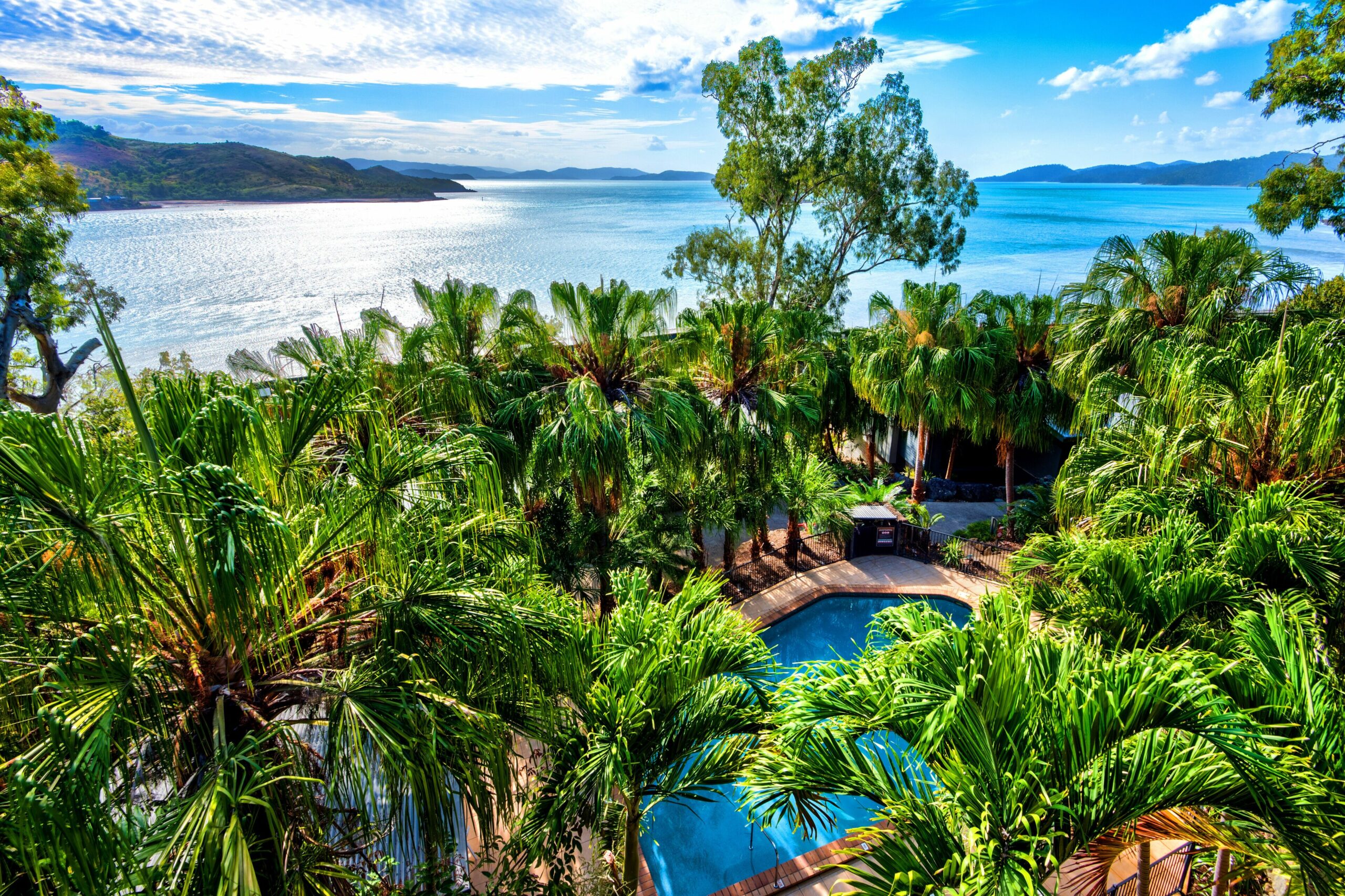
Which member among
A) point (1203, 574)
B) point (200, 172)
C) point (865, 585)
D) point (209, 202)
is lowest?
point (865, 585)

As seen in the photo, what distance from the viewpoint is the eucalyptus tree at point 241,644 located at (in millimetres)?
2572

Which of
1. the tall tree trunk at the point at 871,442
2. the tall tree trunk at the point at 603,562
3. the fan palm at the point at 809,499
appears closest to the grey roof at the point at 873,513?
the fan palm at the point at 809,499

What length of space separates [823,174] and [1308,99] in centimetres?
1147

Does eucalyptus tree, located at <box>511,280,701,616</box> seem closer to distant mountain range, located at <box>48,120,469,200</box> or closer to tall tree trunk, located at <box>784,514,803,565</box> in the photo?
tall tree trunk, located at <box>784,514,803,565</box>

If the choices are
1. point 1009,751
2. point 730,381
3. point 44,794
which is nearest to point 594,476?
point 730,381

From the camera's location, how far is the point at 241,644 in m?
3.04

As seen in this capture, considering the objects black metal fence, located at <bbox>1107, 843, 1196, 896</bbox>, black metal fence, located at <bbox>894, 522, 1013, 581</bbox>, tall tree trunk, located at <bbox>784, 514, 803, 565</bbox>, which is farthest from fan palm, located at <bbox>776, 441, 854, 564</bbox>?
black metal fence, located at <bbox>1107, 843, 1196, 896</bbox>

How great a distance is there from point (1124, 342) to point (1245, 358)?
372 cm

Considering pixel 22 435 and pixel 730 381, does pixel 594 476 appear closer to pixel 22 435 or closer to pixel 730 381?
pixel 730 381

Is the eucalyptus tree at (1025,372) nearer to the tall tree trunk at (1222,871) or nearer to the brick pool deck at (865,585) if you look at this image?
the brick pool deck at (865,585)

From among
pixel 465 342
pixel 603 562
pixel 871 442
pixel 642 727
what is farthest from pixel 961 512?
pixel 642 727

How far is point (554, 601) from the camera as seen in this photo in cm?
548

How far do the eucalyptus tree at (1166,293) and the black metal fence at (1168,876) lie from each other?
6027 millimetres

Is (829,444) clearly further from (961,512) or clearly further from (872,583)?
(872,583)
